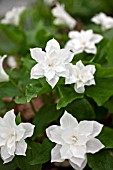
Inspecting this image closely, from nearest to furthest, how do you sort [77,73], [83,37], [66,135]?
1. [66,135]
2. [77,73]
3. [83,37]

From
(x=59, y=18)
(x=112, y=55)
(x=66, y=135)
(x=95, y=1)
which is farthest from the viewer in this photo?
(x=95, y=1)

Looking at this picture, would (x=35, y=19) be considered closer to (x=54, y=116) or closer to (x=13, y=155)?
(x=54, y=116)

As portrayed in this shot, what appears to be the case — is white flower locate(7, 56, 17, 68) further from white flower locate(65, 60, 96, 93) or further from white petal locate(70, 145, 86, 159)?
white petal locate(70, 145, 86, 159)

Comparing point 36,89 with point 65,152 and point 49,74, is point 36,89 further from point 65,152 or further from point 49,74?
point 65,152

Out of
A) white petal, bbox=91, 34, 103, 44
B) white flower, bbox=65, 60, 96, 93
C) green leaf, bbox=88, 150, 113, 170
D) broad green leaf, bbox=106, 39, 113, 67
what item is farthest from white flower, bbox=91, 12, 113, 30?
green leaf, bbox=88, 150, 113, 170

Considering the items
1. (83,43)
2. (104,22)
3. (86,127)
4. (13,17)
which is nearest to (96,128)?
(86,127)

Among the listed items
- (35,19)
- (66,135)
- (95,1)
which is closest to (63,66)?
(66,135)
